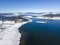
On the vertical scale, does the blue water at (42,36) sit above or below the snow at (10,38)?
below

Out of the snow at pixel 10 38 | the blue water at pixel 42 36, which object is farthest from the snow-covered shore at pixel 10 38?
the blue water at pixel 42 36

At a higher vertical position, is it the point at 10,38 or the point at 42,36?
the point at 10,38

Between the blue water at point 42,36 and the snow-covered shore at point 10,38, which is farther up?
the snow-covered shore at point 10,38

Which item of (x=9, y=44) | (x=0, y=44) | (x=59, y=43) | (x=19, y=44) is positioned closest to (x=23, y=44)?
(x=19, y=44)

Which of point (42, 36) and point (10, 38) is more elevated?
point (10, 38)

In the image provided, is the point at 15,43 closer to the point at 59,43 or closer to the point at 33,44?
the point at 33,44

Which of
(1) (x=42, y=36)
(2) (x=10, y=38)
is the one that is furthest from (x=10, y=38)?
(1) (x=42, y=36)

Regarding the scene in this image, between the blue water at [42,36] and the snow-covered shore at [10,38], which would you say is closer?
the snow-covered shore at [10,38]

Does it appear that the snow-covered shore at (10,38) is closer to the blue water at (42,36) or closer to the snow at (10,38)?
the snow at (10,38)

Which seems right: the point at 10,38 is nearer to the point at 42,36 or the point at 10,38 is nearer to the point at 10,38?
the point at 10,38

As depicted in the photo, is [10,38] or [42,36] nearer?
[10,38]

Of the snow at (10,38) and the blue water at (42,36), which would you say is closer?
the snow at (10,38)
